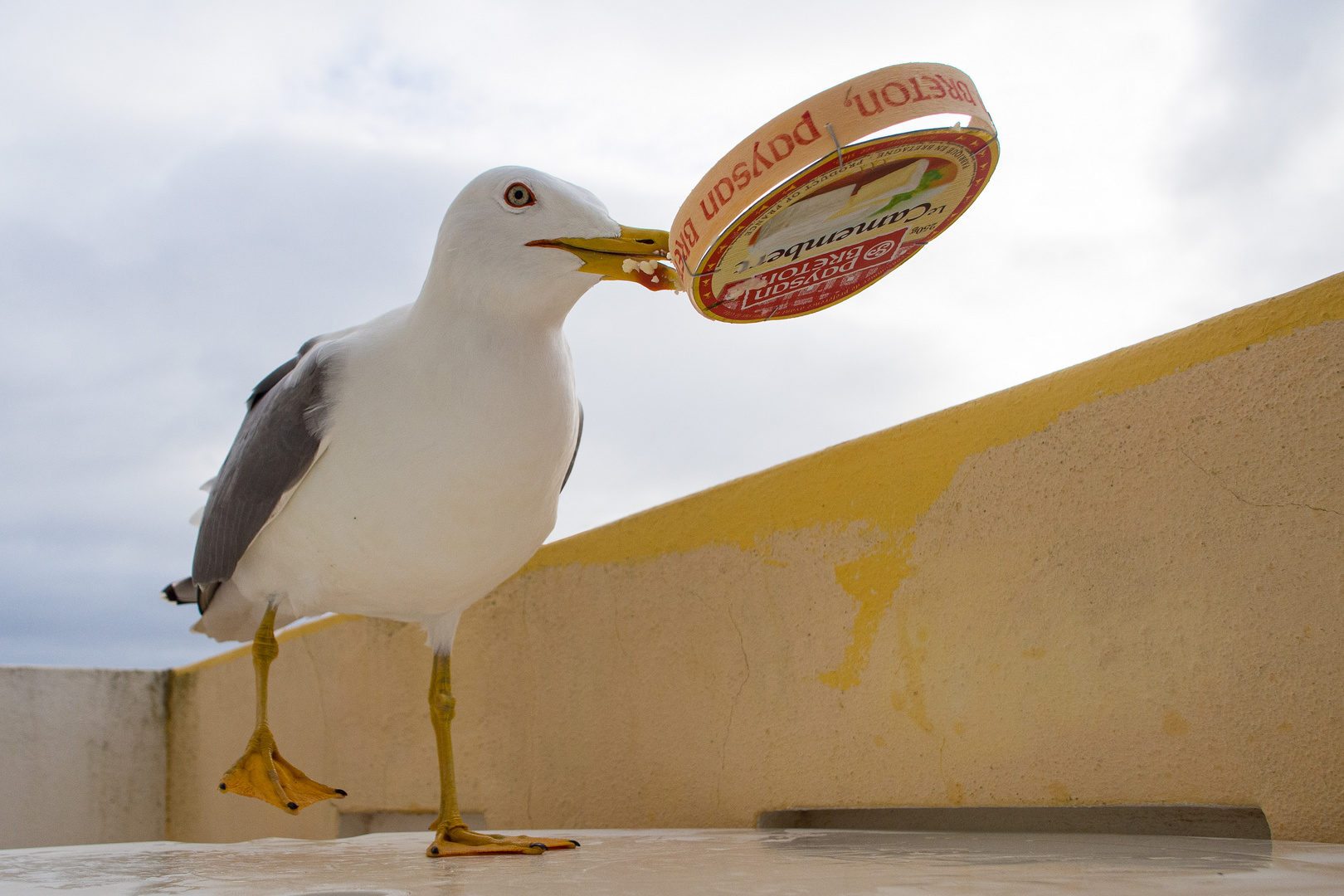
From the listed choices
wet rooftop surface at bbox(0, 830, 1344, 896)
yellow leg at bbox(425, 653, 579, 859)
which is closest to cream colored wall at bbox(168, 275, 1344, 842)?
wet rooftop surface at bbox(0, 830, 1344, 896)

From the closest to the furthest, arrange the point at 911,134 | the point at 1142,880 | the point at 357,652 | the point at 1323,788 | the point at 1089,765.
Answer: the point at 1142,880, the point at 911,134, the point at 1323,788, the point at 1089,765, the point at 357,652

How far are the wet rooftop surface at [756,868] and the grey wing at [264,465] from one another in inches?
31.6

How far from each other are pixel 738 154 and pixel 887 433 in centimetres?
135

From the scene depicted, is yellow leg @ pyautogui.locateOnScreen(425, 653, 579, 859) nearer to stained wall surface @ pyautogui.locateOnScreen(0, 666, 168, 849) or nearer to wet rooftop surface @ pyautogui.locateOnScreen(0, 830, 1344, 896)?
wet rooftop surface @ pyautogui.locateOnScreen(0, 830, 1344, 896)

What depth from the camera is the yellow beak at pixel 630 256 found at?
2311 millimetres

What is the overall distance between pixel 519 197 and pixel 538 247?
147 millimetres

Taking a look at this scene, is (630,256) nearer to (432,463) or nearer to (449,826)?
(432,463)

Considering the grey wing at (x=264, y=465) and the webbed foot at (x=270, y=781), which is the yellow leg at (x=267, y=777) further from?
the grey wing at (x=264, y=465)

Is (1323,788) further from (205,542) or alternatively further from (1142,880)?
(205,542)

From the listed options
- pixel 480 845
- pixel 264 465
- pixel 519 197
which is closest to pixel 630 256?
pixel 519 197

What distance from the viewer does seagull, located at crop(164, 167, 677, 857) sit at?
2354 mm

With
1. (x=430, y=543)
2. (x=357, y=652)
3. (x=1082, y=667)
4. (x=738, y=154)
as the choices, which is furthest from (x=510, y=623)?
(x=738, y=154)

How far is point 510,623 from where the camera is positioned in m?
4.04

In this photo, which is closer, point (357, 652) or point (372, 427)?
point (372, 427)
